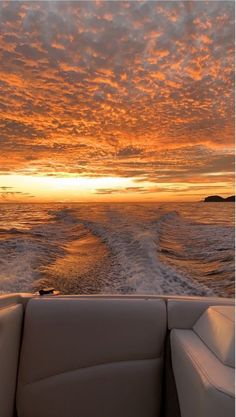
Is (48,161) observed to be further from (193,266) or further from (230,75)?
(230,75)

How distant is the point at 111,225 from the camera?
15398 millimetres

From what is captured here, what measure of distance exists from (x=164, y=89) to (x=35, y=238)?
24.9 ft

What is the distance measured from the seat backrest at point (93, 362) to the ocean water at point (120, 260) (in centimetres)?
519

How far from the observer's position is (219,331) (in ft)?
3.95

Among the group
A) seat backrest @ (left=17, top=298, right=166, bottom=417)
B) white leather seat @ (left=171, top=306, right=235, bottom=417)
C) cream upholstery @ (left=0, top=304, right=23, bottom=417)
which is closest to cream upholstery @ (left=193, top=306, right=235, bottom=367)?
white leather seat @ (left=171, top=306, right=235, bottom=417)

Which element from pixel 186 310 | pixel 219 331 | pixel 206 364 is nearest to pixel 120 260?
pixel 186 310

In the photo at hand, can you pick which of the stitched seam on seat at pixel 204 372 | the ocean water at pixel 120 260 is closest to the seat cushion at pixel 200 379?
the stitched seam on seat at pixel 204 372

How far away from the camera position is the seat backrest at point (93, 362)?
1534mm

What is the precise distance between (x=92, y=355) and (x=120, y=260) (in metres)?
7.57

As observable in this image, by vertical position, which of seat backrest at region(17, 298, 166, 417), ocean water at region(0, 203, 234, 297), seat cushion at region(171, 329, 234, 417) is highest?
seat cushion at region(171, 329, 234, 417)

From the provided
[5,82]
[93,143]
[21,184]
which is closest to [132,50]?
[5,82]

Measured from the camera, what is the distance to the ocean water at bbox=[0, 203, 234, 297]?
23.6 feet

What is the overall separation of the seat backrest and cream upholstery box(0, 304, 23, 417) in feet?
0.13

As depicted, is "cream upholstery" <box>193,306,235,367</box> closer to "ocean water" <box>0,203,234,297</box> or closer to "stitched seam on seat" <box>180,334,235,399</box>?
"stitched seam on seat" <box>180,334,235,399</box>
